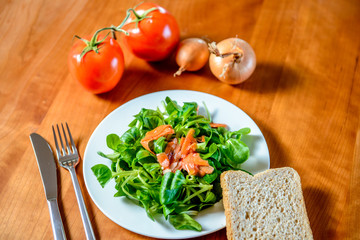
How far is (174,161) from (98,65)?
1.90ft

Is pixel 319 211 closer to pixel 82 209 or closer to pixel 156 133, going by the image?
pixel 156 133

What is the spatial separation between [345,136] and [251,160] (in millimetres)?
503

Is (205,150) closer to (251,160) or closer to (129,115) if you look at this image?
(251,160)

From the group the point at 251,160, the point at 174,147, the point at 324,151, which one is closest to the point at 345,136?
the point at 324,151

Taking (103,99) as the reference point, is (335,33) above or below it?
below

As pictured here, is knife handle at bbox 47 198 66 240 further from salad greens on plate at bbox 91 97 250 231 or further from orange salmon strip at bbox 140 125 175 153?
orange salmon strip at bbox 140 125 175 153

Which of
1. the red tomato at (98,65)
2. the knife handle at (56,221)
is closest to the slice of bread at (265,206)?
the knife handle at (56,221)

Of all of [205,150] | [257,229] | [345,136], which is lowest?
[345,136]

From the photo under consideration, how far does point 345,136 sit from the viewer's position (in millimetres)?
1572

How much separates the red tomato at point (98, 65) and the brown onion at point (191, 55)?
0.97 feet

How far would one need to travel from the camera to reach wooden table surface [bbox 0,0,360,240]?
137 centimetres

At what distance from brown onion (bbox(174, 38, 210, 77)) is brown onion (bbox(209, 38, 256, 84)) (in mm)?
63

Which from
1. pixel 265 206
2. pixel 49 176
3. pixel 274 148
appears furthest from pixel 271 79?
pixel 49 176

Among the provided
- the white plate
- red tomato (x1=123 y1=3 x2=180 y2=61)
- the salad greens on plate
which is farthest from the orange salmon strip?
red tomato (x1=123 y1=3 x2=180 y2=61)
